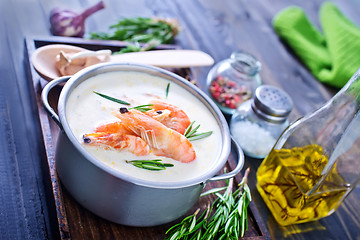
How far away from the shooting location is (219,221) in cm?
100

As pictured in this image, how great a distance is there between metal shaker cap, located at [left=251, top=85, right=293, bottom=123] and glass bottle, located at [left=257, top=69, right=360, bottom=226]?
13cm

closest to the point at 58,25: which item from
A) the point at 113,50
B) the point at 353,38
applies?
the point at 113,50

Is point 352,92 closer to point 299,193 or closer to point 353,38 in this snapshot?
point 299,193

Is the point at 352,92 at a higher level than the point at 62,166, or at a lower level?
higher

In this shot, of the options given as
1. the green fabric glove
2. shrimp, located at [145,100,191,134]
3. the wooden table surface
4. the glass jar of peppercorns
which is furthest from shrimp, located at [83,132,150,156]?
the green fabric glove

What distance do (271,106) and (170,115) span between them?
387 mm

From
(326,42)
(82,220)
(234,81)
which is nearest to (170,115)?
(82,220)

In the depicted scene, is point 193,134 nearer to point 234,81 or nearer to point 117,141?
point 117,141

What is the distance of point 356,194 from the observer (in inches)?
54.2

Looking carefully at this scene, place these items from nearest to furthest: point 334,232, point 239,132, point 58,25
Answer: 1. point 334,232
2. point 239,132
3. point 58,25

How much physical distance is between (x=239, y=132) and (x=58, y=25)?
0.71 metres

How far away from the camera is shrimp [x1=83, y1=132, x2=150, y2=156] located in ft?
2.92

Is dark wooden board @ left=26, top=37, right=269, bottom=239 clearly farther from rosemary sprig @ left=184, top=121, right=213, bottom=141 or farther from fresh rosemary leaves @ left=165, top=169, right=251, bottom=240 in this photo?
rosemary sprig @ left=184, top=121, right=213, bottom=141

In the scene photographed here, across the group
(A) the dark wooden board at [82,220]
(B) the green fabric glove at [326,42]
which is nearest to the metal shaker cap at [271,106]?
(A) the dark wooden board at [82,220]
